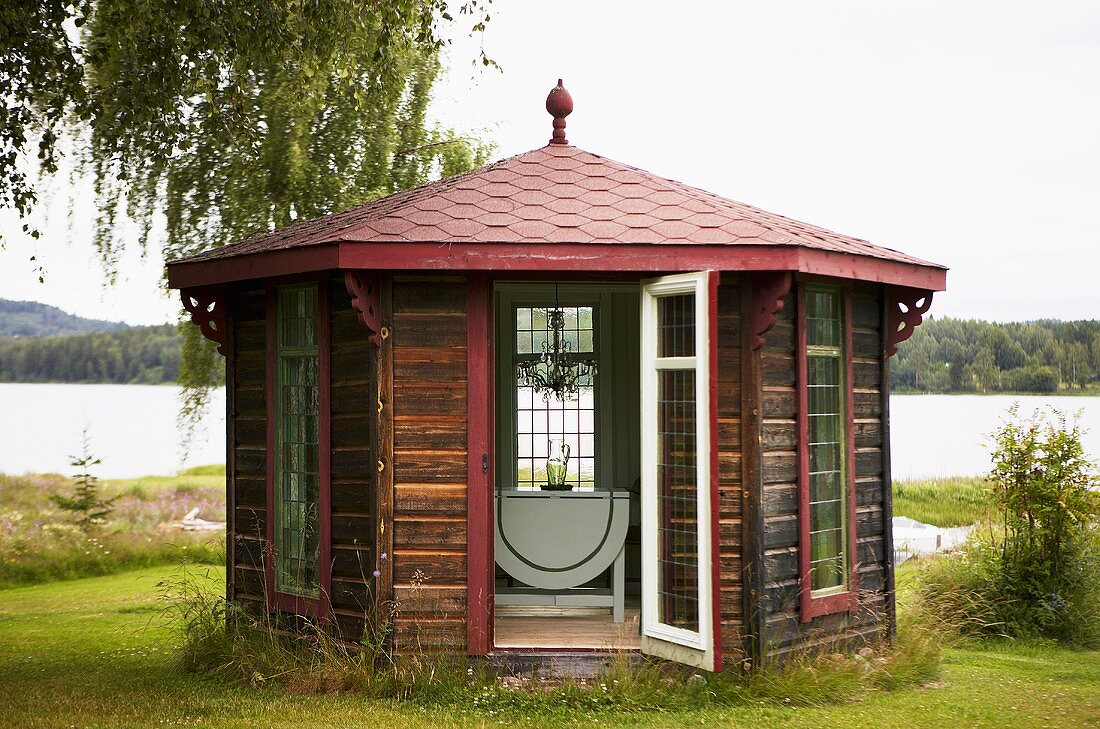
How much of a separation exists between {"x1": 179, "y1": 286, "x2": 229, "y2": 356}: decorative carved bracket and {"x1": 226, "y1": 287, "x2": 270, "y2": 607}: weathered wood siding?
0.21ft

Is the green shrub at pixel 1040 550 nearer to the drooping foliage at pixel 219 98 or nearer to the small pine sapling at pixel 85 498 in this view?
the drooping foliage at pixel 219 98

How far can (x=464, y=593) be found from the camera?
618 centimetres

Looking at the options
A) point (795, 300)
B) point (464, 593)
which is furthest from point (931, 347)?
point (464, 593)

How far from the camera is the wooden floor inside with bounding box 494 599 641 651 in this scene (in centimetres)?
636

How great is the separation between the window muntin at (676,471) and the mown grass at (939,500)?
38.2 feet

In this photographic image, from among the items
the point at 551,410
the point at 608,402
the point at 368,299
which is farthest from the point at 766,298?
the point at 551,410

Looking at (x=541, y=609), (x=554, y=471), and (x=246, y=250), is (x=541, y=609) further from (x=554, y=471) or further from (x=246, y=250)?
(x=246, y=250)

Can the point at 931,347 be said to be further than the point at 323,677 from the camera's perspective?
Yes

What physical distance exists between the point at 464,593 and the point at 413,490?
27.0 inches

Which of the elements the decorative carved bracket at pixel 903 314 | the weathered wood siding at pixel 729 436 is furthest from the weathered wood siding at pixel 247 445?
the decorative carved bracket at pixel 903 314

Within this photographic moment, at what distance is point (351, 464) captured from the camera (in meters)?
6.48

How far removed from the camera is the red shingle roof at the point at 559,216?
6051 millimetres

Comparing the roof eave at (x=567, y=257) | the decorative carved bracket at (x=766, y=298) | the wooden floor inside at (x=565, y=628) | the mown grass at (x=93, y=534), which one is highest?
the roof eave at (x=567, y=257)

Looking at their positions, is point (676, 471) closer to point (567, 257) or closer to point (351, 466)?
point (567, 257)
